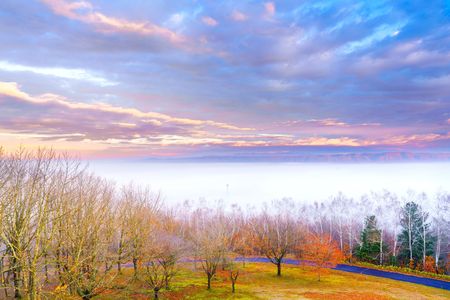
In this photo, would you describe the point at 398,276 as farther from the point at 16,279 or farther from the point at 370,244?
the point at 16,279

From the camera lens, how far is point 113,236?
30.3 metres

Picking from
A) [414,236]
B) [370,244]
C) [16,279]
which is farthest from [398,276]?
[16,279]

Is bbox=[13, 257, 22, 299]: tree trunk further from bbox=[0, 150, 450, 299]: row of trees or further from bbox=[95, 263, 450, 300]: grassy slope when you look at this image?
bbox=[95, 263, 450, 300]: grassy slope

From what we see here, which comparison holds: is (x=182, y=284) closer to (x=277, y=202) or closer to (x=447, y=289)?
(x=447, y=289)

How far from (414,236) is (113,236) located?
4957 centimetres

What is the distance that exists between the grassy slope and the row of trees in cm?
177

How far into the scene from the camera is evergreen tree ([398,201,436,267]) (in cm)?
5044

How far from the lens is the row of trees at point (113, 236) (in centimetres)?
1933

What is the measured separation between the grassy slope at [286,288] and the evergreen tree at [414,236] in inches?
455

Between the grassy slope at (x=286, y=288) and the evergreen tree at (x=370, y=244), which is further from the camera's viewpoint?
the evergreen tree at (x=370, y=244)

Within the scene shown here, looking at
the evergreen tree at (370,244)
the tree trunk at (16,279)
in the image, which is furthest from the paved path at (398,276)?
the tree trunk at (16,279)

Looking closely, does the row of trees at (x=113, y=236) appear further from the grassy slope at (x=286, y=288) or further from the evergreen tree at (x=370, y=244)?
the grassy slope at (x=286, y=288)

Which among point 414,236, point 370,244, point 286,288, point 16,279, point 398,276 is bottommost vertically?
point 286,288

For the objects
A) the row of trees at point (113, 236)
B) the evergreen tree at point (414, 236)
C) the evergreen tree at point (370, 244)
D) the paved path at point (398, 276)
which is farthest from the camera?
the evergreen tree at point (370, 244)
